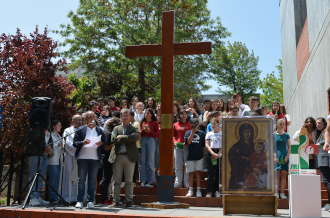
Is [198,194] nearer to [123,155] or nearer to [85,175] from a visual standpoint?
[123,155]

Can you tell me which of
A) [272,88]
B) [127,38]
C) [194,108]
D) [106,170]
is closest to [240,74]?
[272,88]

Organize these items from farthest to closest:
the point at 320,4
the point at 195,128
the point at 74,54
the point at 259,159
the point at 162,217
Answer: the point at 74,54
the point at 320,4
the point at 195,128
the point at 259,159
the point at 162,217

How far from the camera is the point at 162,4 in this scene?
65.7 feet

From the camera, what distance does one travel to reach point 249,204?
626 centimetres

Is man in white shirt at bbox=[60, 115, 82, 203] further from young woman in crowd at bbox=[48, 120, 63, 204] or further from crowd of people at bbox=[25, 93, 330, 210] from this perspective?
young woman in crowd at bbox=[48, 120, 63, 204]

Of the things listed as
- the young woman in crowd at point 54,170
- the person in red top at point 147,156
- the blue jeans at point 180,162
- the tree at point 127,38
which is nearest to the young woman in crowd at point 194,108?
the blue jeans at point 180,162

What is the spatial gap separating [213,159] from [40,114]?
4187 mm

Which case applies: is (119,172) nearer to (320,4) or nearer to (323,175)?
(323,175)

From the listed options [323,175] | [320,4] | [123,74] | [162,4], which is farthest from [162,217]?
[162,4]

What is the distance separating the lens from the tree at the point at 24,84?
9.78 metres

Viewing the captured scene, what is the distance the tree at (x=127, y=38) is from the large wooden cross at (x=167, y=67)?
11.4 metres

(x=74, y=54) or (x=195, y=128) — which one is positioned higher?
(x=74, y=54)

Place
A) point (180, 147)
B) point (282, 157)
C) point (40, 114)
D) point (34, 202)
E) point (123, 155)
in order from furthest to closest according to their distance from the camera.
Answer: point (180, 147) < point (282, 157) < point (123, 155) < point (34, 202) < point (40, 114)

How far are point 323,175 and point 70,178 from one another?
5.70 meters
